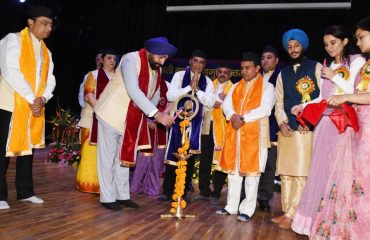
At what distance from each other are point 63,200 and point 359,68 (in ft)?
9.78

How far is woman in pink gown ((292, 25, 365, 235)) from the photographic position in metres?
2.68

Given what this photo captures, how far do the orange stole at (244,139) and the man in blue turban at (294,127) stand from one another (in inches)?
9.3

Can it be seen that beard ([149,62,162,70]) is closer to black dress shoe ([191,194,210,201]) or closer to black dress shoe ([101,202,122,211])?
black dress shoe ([101,202,122,211])

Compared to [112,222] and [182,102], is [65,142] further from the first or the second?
[112,222]

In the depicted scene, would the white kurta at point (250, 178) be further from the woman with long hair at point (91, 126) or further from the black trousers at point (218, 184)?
the woman with long hair at point (91, 126)

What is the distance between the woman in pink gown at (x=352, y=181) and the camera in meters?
2.43

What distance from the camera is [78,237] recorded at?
2.50 metres

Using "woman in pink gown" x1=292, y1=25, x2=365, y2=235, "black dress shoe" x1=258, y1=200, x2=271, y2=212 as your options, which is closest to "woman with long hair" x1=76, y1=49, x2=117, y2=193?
"black dress shoe" x1=258, y1=200, x2=271, y2=212

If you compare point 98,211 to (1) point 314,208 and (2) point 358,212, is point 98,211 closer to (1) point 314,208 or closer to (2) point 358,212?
(1) point 314,208

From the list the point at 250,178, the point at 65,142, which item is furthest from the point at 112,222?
the point at 65,142

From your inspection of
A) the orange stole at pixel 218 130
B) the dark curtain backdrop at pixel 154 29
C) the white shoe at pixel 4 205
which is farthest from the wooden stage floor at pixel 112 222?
the dark curtain backdrop at pixel 154 29

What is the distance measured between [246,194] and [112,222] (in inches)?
52.3

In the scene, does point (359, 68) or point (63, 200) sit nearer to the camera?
point (359, 68)

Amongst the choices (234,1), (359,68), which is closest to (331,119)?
(359,68)
